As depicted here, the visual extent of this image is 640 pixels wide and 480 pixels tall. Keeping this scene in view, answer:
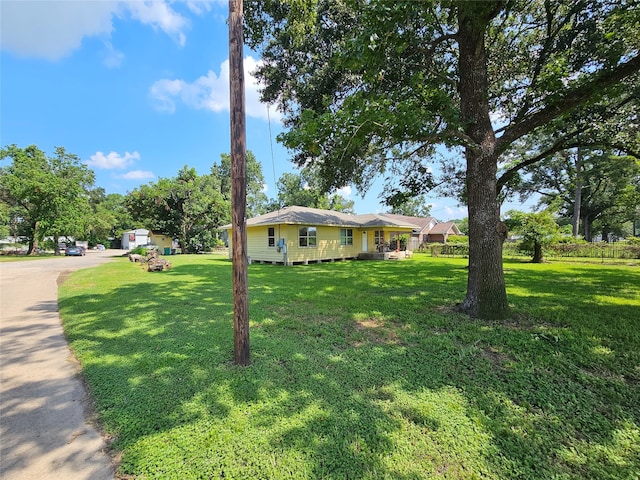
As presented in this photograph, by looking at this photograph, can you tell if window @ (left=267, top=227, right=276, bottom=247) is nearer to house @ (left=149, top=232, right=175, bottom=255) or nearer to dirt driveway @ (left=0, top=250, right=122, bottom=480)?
dirt driveway @ (left=0, top=250, right=122, bottom=480)

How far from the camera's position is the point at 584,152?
992 inches

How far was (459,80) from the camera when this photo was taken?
19.3ft

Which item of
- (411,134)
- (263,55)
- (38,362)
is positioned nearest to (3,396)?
(38,362)

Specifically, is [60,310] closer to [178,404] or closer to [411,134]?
[178,404]

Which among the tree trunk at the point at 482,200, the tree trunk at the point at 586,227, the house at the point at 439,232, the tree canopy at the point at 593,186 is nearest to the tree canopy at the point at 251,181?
the house at the point at 439,232

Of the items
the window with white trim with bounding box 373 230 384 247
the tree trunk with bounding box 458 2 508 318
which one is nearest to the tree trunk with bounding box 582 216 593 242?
the window with white trim with bounding box 373 230 384 247

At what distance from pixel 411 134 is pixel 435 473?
4153mm

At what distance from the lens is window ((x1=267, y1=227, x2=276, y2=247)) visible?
16250mm

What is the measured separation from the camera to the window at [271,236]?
16250 millimetres

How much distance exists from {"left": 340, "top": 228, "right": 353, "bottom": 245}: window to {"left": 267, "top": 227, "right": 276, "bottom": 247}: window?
15.6 feet

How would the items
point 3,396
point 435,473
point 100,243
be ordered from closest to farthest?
point 435,473 < point 3,396 < point 100,243

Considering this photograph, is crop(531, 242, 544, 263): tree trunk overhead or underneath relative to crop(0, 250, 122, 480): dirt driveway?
overhead

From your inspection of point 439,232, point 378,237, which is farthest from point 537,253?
point 439,232

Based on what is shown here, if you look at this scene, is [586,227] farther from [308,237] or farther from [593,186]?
[308,237]
